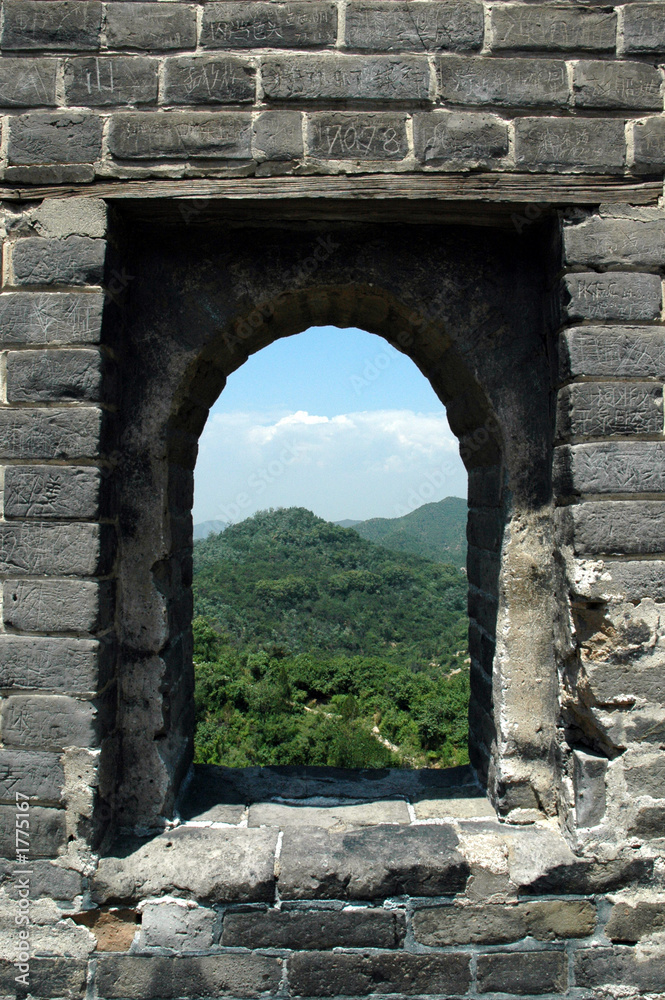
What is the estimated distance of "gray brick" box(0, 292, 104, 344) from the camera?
2.26m

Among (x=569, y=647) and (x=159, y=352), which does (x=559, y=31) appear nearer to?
(x=159, y=352)

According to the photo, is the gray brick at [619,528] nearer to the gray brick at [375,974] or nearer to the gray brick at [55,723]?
the gray brick at [375,974]

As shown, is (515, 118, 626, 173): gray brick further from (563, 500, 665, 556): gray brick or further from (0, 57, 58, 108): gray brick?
(0, 57, 58, 108): gray brick

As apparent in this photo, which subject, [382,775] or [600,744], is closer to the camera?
[600,744]

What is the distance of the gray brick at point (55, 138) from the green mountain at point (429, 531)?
65.2 feet

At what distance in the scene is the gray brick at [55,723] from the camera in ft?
7.25

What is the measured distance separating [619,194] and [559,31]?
0.64m

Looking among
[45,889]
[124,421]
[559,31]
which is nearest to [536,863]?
[45,889]

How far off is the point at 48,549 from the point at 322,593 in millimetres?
9814

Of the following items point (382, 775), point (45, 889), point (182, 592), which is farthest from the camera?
point (382, 775)

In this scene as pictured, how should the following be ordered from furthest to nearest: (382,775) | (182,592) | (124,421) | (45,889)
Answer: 1. (382,775)
2. (182,592)
3. (124,421)
4. (45,889)

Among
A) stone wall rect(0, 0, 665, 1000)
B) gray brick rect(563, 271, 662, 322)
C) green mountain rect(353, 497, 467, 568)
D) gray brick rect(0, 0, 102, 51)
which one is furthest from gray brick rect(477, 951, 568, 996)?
green mountain rect(353, 497, 467, 568)

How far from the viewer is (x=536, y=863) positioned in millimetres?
2289

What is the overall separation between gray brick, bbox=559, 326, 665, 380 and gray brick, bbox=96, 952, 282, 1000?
243 cm
